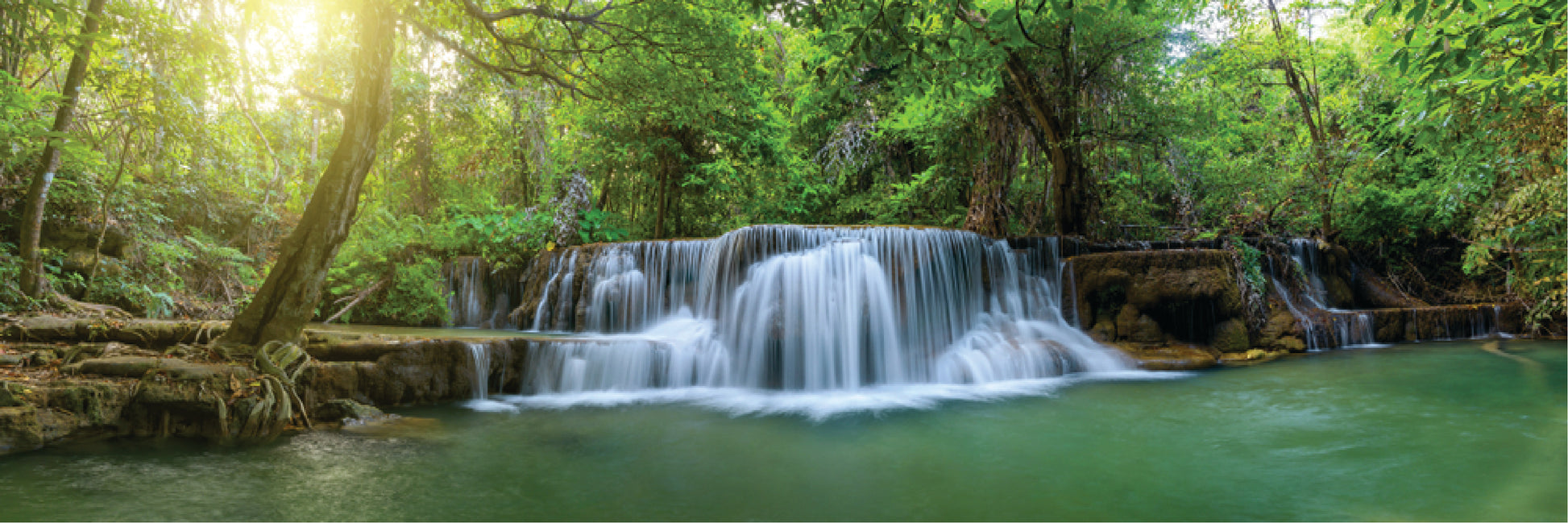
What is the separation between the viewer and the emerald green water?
3.67 metres

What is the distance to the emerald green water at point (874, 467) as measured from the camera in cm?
367

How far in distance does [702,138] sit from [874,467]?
35.8ft

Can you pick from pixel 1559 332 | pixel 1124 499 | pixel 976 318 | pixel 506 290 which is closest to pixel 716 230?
pixel 506 290

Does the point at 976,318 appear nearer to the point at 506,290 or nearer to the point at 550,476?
the point at 550,476

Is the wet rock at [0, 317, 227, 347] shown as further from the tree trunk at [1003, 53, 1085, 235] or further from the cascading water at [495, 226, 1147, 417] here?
the tree trunk at [1003, 53, 1085, 235]

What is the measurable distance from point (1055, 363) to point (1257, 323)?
4.63 m

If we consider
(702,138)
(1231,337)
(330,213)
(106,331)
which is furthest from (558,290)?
(1231,337)

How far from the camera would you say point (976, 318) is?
10297 millimetres

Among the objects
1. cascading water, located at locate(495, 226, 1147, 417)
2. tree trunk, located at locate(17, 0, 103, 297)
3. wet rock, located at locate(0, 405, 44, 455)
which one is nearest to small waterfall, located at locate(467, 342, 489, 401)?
cascading water, located at locate(495, 226, 1147, 417)

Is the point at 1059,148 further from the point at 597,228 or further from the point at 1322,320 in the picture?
the point at 597,228

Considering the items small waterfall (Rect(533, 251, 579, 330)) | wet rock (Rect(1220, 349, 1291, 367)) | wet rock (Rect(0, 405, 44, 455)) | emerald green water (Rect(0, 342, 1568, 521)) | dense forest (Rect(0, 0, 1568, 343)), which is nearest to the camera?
emerald green water (Rect(0, 342, 1568, 521))

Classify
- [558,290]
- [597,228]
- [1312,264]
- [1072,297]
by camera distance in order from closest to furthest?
[1072,297]
[558,290]
[1312,264]
[597,228]

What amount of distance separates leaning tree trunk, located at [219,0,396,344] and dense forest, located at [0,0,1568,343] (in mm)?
26

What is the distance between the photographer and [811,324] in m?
8.76
